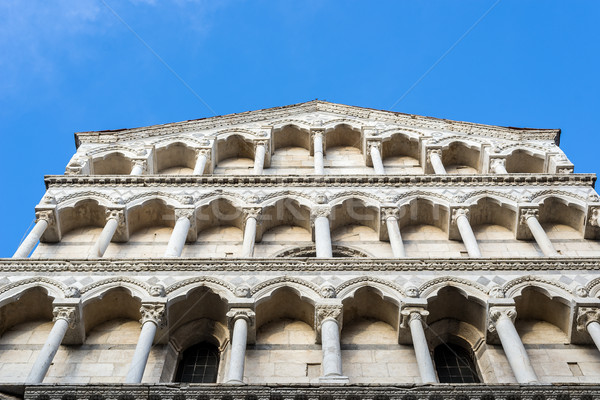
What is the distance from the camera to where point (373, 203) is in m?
15.4

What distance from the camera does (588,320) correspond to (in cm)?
1182

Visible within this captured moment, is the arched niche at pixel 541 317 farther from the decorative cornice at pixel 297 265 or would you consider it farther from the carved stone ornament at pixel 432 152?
the carved stone ornament at pixel 432 152

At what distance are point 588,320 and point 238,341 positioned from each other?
5177 millimetres

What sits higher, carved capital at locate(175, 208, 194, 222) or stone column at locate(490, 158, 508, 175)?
stone column at locate(490, 158, 508, 175)

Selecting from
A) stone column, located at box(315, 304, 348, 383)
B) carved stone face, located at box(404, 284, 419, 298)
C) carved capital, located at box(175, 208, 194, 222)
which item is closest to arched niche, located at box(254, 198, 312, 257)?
carved capital, located at box(175, 208, 194, 222)

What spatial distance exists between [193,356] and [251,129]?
7848 mm

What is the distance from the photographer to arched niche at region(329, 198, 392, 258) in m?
15.1

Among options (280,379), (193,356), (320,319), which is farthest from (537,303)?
(193,356)

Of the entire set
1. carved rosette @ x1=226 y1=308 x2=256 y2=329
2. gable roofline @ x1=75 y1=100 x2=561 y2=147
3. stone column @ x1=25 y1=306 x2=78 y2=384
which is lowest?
stone column @ x1=25 y1=306 x2=78 y2=384

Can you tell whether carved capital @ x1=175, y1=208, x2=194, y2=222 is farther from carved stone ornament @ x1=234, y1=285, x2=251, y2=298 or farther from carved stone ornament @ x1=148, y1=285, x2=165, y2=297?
carved stone ornament @ x1=234, y1=285, x2=251, y2=298

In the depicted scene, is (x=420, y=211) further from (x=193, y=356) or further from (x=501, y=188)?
(x=193, y=356)

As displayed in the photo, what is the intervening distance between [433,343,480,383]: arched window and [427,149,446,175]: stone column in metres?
5.20

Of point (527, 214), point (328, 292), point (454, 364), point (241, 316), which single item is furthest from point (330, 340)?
point (527, 214)

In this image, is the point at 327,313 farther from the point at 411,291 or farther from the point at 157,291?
the point at 157,291
